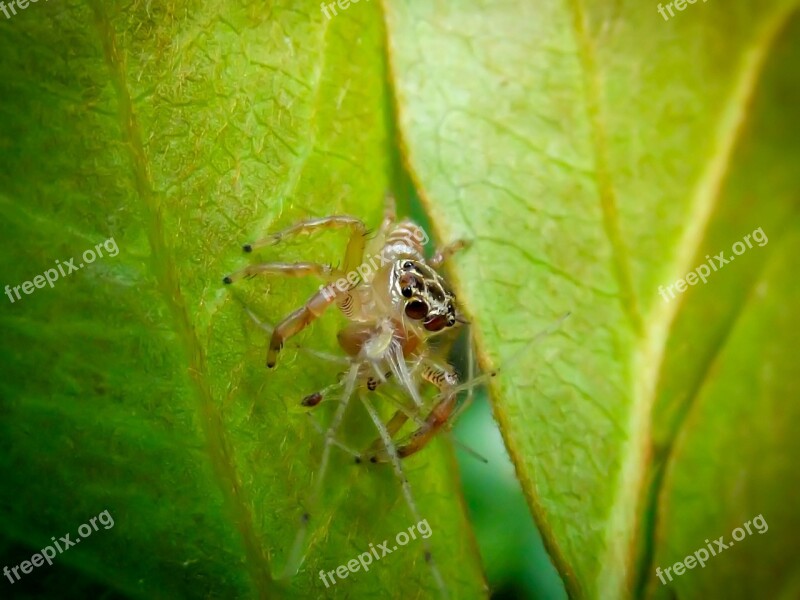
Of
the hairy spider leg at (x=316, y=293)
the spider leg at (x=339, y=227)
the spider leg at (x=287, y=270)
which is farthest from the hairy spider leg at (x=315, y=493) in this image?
the spider leg at (x=339, y=227)

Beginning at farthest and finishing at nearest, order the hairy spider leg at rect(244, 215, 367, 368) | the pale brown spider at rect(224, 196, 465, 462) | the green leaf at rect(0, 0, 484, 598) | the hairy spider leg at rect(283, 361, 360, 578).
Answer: the pale brown spider at rect(224, 196, 465, 462) < the hairy spider leg at rect(244, 215, 367, 368) < the hairy spider leg at rect(283, 361, 360, 578) < the green leaf at rect(0, 0, 484, 598)

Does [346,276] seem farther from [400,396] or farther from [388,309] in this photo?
[400,396]

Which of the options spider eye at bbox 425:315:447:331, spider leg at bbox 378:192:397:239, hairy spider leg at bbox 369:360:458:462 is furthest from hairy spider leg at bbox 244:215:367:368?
hairy spider leg at bbox 369:360:458:462

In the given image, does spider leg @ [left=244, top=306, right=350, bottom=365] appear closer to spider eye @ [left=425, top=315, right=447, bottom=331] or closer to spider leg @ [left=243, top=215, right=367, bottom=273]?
spider leg @ [left=243, top=215, right=367, bottom=273]

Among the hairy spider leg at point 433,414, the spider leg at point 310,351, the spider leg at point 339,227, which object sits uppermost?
the spider leg at point 339,227

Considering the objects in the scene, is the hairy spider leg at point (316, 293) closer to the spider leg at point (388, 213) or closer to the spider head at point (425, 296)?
the spider leg at point (388, 213)

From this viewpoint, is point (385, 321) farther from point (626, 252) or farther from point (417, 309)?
point (626, 252)
